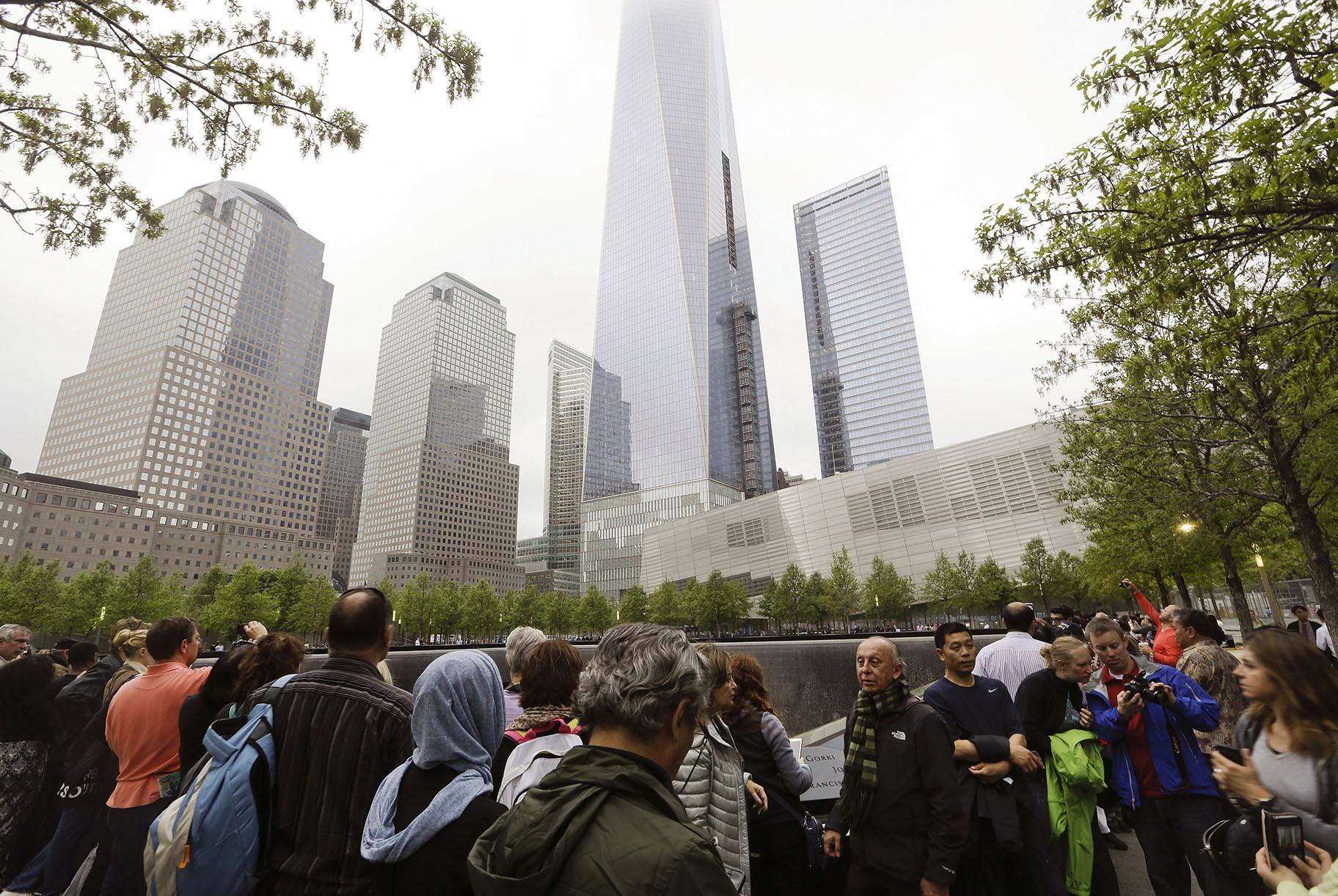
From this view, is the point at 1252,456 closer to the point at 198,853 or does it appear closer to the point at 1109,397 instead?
the point at 1109,397

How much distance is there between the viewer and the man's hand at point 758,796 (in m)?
3.40

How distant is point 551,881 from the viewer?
1288 mm

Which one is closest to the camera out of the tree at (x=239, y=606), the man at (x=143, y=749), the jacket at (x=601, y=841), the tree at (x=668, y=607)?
the jacket at (x=601, y=841)

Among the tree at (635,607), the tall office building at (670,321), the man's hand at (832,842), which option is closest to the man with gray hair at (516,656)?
the man's hand at (832,842)

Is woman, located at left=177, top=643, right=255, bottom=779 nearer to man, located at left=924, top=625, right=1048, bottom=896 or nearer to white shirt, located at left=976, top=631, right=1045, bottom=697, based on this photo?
man, located at left=924, top=625, right=1048, bottom=896

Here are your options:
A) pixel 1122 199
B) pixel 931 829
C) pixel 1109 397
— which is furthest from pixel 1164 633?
pixel 1109 397

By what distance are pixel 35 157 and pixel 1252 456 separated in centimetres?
2494

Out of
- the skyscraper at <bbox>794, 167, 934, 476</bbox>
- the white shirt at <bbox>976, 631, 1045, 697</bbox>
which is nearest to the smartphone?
the white shirt at <bbox>976, 631, 1045, 697</bbox>

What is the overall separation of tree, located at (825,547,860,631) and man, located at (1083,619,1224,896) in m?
61.4

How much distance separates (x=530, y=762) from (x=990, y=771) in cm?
294

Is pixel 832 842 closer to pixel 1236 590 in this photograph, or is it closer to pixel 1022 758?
pixel 1022 758

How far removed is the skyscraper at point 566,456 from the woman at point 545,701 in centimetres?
13747

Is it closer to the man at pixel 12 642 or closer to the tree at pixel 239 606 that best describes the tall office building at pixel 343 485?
the tree at pixel 239 606

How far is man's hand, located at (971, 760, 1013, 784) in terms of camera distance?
12.2 ft
